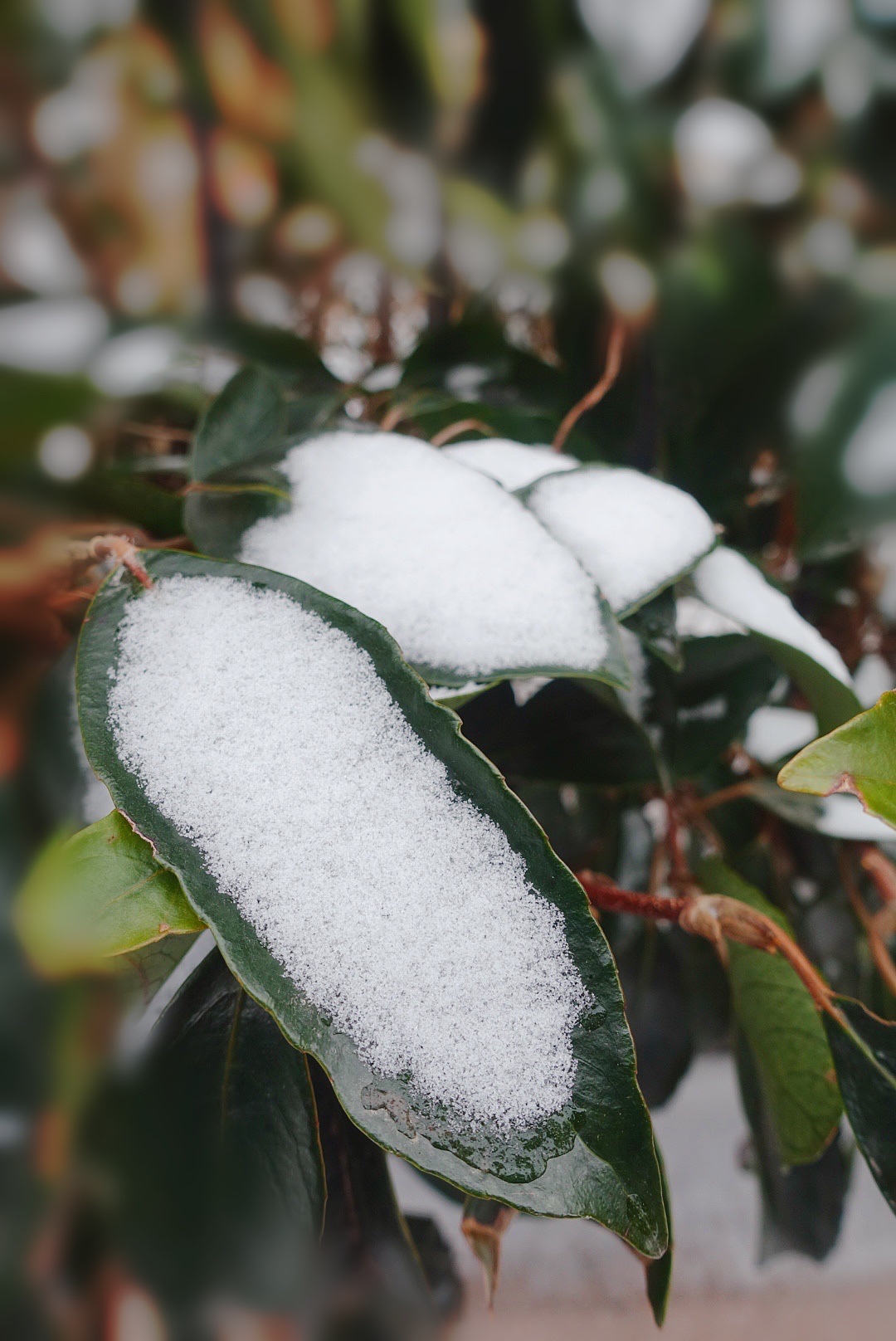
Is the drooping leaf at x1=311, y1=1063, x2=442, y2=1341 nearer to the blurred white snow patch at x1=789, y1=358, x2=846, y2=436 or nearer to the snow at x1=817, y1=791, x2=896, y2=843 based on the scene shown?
the snow at x1=817, y1=791, x2=896, y2=843

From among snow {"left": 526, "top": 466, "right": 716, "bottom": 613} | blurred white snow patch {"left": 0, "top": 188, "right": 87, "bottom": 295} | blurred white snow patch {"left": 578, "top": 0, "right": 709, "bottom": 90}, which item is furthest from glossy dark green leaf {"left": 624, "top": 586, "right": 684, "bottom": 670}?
blurred white snow patch {"left": 578, "top": 0, "right": 709, "bottom": 90}

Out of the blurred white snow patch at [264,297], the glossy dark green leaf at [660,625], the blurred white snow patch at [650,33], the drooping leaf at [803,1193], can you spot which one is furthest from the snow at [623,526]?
the blurred white snow patch at [650,33]

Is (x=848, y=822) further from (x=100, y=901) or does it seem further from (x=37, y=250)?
(x=37, y=250)

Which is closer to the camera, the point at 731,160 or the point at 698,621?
the point at 698,621

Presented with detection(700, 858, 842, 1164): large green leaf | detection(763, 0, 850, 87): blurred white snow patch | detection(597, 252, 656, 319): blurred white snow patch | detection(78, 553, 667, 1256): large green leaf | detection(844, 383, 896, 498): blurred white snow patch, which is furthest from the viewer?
detection(763, 0, 850, 87): blurred white snow patch

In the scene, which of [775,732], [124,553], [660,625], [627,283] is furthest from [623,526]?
[627,283]

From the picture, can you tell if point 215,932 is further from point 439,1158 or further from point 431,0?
point 431,0
